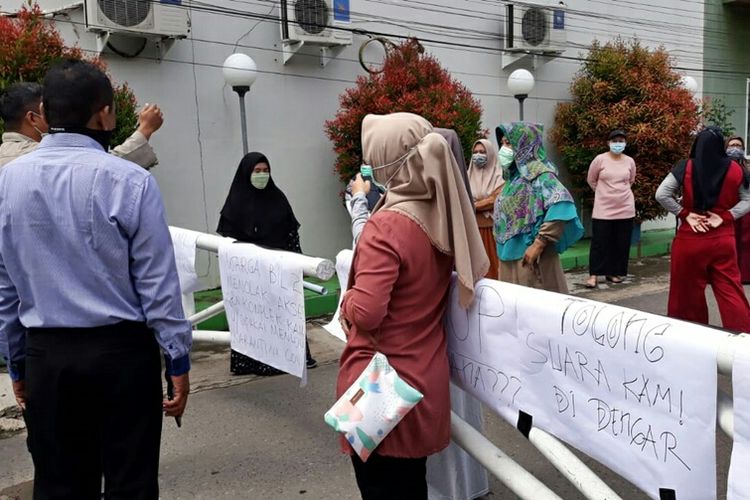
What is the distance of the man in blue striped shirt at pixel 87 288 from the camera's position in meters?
2.03

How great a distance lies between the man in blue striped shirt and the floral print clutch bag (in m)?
0.58

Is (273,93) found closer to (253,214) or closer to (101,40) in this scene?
(101,40)

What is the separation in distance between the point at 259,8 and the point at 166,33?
1.31 metres

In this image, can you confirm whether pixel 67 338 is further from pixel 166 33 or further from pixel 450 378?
pixel 166 33

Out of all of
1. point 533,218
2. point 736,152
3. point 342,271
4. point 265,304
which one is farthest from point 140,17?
point 736,152

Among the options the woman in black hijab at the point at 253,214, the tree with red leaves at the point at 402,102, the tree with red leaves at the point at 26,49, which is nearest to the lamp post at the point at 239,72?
the tree with red leaves at the point at 402,102

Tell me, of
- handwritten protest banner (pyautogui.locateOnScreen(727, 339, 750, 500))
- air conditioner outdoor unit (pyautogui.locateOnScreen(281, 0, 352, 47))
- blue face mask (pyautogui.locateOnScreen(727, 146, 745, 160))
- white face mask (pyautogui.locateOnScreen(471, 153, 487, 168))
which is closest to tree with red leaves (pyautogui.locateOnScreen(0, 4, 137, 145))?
air conditioner outdoor unit (pyautogui.locateOnScreen(281, 0, 352, 47))

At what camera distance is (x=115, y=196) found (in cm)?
202

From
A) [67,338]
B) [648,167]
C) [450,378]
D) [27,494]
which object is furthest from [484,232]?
[648,167]

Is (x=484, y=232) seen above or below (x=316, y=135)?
below

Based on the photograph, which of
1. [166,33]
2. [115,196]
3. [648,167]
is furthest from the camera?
[648,167]

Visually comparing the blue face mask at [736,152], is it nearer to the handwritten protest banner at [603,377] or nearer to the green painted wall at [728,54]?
the green painted wall at [728,54]

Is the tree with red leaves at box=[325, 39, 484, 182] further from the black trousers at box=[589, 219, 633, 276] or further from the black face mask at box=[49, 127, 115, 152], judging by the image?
the black face mask at box=[49, 127, 115, 152]

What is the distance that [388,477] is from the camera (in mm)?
2238
